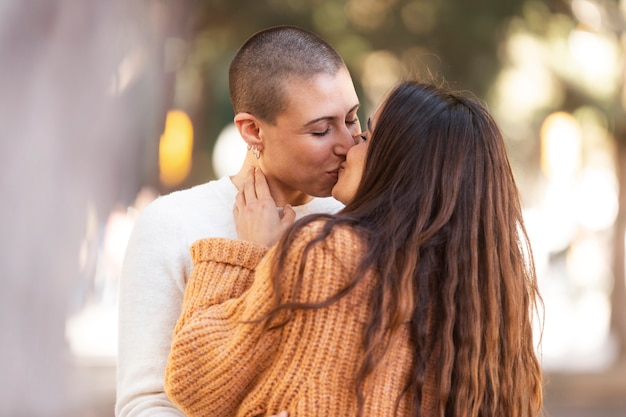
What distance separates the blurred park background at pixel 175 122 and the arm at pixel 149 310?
0.88m

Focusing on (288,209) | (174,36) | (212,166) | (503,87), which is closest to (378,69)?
(503,87)

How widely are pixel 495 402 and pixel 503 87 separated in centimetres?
1373

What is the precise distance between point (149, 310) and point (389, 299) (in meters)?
0.88

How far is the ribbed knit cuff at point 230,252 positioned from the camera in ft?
9.11

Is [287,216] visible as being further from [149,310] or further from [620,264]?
[620,264]

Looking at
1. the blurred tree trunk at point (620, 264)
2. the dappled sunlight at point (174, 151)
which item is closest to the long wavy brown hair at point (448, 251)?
the dappled sunlight at point (174, 151)

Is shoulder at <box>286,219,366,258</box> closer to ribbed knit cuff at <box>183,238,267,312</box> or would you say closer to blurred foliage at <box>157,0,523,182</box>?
ribbed knit cuff at <box>183,238,267,312</box>

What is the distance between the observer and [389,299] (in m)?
2.51

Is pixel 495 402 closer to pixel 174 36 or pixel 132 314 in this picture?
pixel 132 314

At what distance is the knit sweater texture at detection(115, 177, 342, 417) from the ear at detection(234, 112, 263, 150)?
25 centimetres

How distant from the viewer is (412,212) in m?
2.62

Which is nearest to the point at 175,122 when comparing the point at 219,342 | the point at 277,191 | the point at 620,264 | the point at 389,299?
the point at 620,264

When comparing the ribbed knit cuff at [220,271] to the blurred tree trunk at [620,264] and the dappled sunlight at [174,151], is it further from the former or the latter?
the blurred tree trunk at [620,264]

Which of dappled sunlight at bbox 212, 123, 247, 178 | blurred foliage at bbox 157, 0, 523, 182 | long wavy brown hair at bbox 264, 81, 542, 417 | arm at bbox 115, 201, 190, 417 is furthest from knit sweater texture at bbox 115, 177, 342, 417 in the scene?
dappled sunlight at bbox 212, 123, 247, 178
